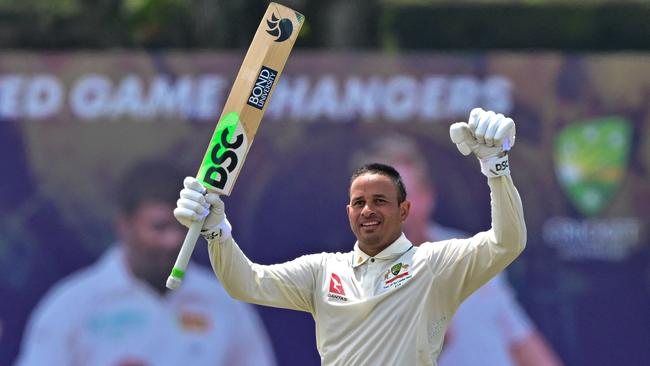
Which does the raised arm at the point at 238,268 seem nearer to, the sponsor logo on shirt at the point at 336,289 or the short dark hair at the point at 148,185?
the sponsor logo on shirt at the point at 336,289

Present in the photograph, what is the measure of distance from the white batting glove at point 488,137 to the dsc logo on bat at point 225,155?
770mm

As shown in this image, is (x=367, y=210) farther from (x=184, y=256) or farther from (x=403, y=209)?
(x=184, y=256)

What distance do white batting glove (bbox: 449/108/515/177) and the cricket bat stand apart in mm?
762

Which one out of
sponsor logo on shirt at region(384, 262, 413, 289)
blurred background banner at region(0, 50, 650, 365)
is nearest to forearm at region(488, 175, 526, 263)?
sponsor logo on shirt at region(384, 262, 413, 289)

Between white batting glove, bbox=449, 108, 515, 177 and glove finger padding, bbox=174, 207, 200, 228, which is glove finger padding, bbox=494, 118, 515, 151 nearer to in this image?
white batting glove, bbox=449, 108, 515, 177

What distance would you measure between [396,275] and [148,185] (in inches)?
175

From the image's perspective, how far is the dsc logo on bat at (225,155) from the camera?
4680 millimetres

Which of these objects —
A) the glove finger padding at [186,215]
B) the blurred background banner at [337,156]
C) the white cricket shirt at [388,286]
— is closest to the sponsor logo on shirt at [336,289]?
the white cricket shirt at [388,286]

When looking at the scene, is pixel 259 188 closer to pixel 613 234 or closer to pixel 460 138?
pixel 613 234

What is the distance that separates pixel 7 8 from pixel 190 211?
21.8 feet

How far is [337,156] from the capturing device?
344 inches

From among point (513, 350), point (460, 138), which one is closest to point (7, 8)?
point (513, 350)

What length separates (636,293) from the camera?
869cm

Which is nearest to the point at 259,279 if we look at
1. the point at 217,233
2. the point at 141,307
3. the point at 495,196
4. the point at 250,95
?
the point at 217,233
